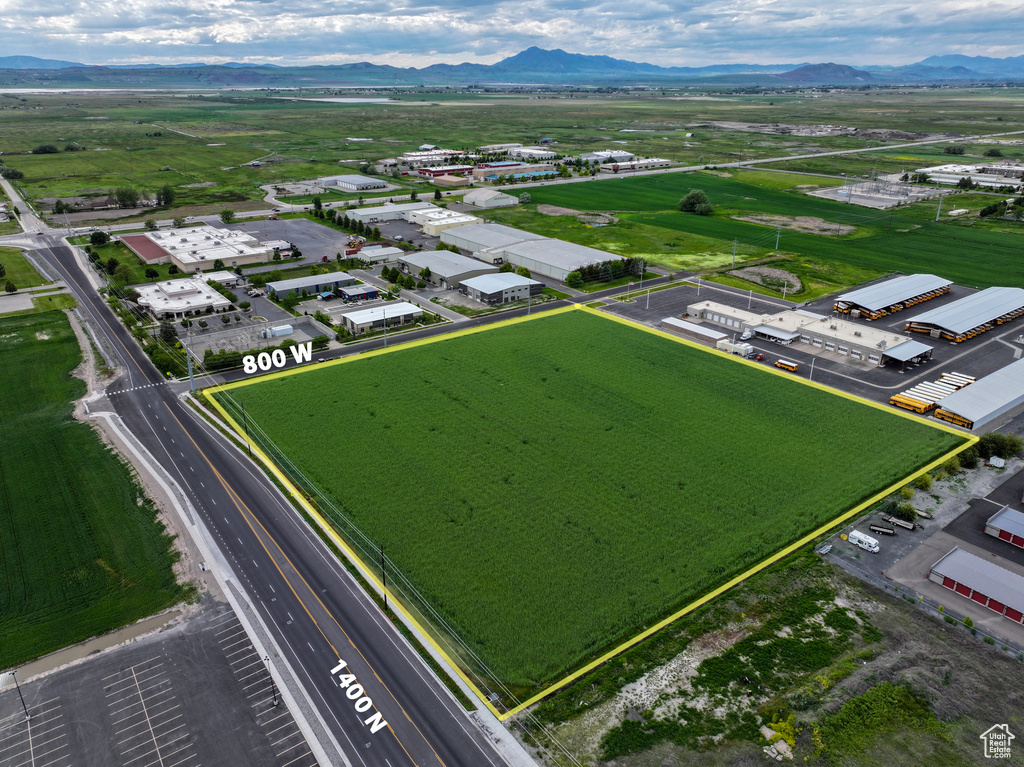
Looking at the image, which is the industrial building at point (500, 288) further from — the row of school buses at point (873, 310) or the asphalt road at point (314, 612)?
the asphalt road at point (314, 612)

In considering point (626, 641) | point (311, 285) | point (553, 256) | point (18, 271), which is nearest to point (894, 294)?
point (553, 256)

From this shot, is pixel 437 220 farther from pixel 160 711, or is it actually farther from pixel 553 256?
pixel 160 711

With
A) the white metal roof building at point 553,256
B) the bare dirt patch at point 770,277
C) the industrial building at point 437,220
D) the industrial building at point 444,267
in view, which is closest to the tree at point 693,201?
the bare dirt patch at point 770,277

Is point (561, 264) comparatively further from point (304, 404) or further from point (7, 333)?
point (7, 333)

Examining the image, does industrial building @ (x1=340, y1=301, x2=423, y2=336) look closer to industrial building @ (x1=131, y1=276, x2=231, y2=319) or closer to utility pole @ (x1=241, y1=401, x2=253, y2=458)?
industrial building @ (x1=131, y1=276, x2=231, y2=319)

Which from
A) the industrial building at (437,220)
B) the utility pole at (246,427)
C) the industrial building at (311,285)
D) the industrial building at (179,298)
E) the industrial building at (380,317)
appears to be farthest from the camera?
the industrial building at (437,220)

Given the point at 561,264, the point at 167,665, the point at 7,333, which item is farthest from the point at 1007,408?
the point at 7,333
